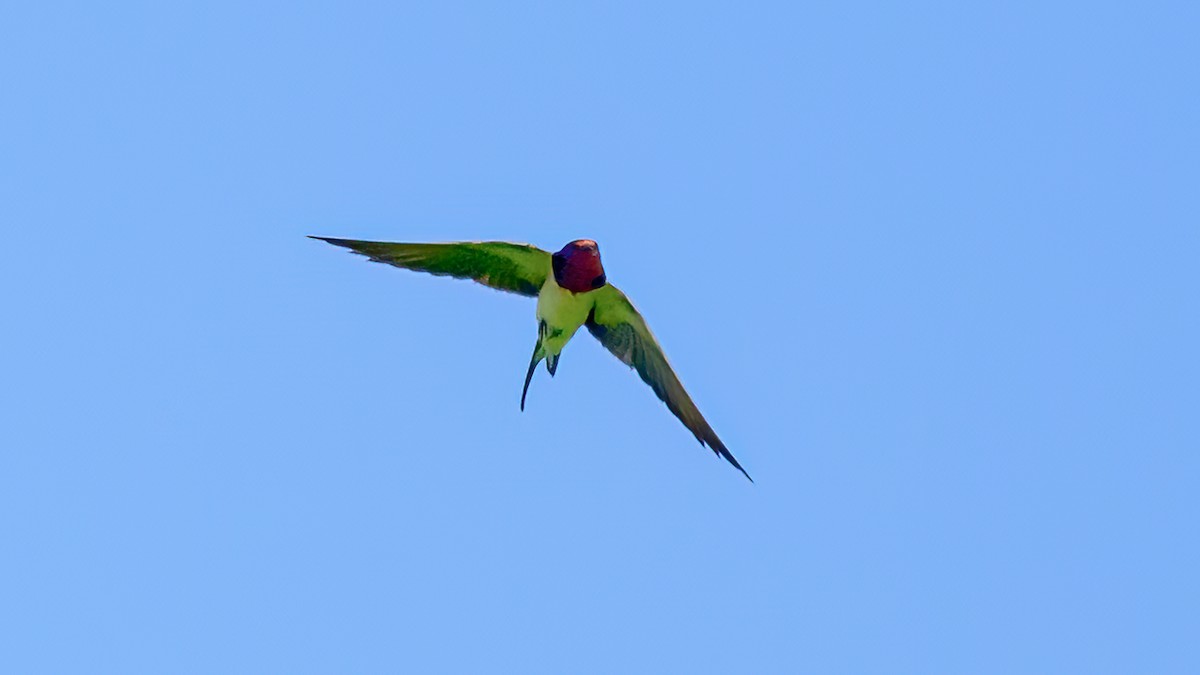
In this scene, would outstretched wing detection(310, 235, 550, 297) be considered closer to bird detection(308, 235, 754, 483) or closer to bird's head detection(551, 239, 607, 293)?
bird detection(308, 235, 754, 483)

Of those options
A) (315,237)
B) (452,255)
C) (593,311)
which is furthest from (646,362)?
(315,237)

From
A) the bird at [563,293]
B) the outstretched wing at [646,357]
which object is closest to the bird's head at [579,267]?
the bird at [563,293]

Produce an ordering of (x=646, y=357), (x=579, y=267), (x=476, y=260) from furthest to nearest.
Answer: (x=646, y=357)
(x=476, y=260)
(x=579, y=267)

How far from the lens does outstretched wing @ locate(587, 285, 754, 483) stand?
26750 millimetres

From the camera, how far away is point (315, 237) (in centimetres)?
2450

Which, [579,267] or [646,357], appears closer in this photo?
[579,267]

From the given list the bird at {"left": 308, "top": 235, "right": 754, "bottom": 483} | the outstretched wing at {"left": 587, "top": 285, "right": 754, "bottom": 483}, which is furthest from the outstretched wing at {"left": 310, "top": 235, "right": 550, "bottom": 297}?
the outstretched wing at {"left": 587, "top": 285, "right": 754, "bottom": 483}

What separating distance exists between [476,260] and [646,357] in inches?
98.8

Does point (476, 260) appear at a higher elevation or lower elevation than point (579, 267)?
higher

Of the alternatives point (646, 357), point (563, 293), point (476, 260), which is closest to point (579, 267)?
point (563, 293)

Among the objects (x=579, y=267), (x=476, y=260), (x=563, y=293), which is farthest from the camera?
(x=476, y=260)

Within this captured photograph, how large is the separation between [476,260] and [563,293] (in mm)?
1193

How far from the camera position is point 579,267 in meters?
25.3

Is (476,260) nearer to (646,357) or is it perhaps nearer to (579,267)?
(579,267)
